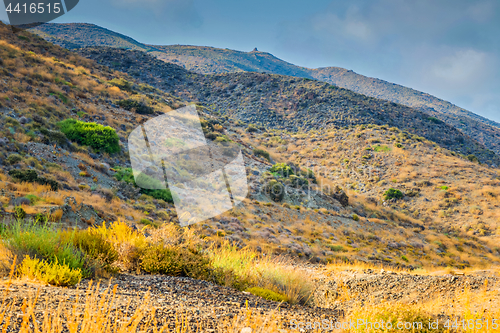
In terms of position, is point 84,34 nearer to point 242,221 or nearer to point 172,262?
point 242,221

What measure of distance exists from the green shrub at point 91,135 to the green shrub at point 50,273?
46.2 ft

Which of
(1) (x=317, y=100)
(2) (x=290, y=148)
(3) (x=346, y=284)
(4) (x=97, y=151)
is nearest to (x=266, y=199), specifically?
(4) (x=97, y=151)

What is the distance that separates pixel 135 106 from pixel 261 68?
123527 millimetres

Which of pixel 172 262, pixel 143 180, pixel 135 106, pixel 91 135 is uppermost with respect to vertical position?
pixel 135 106

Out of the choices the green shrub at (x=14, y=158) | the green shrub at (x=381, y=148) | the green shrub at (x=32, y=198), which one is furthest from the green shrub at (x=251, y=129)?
the green shrub at (x=32, y=198)

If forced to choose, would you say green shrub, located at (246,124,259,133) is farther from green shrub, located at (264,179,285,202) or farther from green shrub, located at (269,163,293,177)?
green shrub, located at (264,179,285,202)

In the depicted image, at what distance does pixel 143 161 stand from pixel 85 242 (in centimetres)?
1335

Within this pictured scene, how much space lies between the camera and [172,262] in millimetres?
5684

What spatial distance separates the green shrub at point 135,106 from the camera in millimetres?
26453

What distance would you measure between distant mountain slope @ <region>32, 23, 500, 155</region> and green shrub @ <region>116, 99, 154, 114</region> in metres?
52.7

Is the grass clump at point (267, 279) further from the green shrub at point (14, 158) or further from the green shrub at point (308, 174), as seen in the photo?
the green shrub at point (308, 174)

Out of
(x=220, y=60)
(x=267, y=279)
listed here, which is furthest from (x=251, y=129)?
(x=220, y=60)

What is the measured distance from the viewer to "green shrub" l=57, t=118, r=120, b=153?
52.9 feet

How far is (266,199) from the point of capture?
21.9 metres
